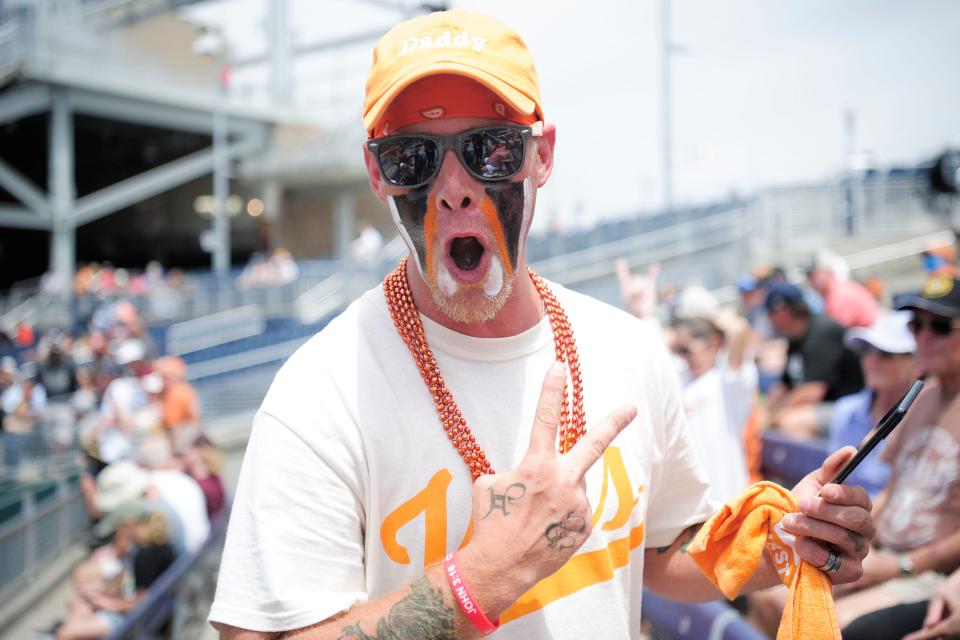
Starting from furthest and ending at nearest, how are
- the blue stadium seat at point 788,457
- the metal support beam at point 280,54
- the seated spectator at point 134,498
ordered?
the metal support beam at point 280,54, the seated spectator at point 134,498, the blue stadium seat at point 788,457

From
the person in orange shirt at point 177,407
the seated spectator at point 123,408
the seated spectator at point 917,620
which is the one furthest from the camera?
the person in orange shirt at point 177,407

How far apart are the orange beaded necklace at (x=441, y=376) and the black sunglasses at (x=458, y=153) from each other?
0.87 feet

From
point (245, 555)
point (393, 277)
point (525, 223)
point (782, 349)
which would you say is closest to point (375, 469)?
point (245, 555)

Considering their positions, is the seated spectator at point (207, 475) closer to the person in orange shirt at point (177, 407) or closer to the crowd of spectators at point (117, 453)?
the crowd of spectators at point (117, 453)

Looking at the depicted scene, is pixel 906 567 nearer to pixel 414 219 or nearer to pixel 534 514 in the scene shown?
pixel 534 514

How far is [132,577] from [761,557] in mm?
4234

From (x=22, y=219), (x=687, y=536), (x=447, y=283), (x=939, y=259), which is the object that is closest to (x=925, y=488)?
(x=687, y=536)

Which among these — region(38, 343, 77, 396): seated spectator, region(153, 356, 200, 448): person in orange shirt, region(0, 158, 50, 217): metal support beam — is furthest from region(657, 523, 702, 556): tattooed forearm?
region(0, 158, 50, 217): metal support beam

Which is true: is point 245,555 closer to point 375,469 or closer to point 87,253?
point 375,469

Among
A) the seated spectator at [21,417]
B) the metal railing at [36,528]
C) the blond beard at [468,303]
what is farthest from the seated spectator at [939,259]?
the seated spectator at [21,417]

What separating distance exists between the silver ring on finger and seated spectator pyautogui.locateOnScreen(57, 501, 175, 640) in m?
4.15

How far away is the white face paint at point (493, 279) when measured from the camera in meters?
1.63

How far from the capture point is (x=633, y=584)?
1751 millimetres

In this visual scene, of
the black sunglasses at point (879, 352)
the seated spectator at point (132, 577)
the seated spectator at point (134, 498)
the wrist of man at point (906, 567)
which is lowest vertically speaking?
the seated spectator at point (132, 577)
